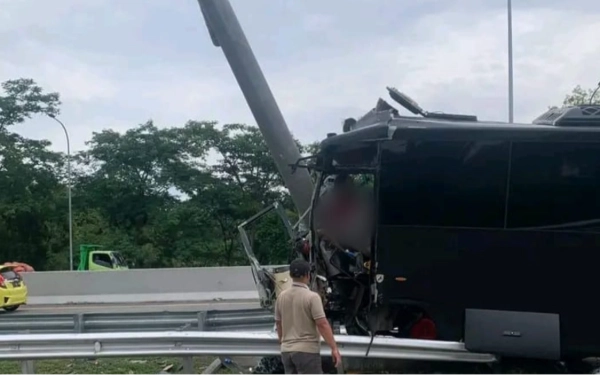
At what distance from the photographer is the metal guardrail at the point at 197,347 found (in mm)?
6367

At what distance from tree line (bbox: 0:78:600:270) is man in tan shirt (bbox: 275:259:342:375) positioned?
28.9 meters

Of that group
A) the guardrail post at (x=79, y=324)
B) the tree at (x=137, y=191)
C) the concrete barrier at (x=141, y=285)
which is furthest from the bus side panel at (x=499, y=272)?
the tree at (x=137, y=191)

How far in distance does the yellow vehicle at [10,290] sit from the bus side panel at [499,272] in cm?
1510

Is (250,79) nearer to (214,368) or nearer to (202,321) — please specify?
(202,321)

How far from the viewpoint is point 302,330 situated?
6.02 m

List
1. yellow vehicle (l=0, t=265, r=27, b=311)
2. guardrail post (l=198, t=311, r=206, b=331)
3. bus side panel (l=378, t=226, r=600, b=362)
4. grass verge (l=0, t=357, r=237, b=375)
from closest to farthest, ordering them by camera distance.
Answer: bus side panel (l=378, t=226, r=600, b=362), grass verge (l=0, t=357, r=237, b=375), guardrail post (l=198, t=311, r=206, b=331), yellow vehicle (l=0, t=265, r=27, b=311)

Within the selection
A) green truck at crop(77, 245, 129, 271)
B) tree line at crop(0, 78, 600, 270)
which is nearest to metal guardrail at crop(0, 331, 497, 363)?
green truck at crop(77, 245, 129, 271)

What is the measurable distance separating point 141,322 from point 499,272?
4535 millimetres

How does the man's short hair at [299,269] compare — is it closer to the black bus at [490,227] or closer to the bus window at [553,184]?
the black bus at [490,227]

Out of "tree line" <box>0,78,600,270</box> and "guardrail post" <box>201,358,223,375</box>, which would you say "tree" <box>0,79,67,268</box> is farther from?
"guardrail post" <box>201,358,223,375</box>

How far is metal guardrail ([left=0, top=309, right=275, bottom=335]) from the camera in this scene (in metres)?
8.72

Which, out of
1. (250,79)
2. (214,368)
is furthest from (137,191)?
(214,368)

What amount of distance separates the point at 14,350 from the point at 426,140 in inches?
179

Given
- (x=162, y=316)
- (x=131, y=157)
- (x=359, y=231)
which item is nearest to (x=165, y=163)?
(x=131, y=157)
